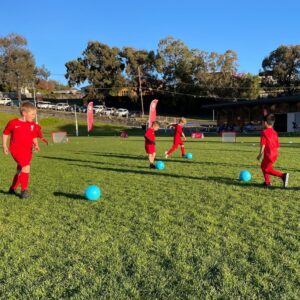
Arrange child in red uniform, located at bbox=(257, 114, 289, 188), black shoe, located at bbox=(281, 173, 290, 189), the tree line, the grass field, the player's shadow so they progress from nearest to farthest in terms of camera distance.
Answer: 1. the grass field
2. the player's shadow
3. black shoe, located at bbox=(281, 173, 290, 189)
4. child in red uniform, located at bbox=(257, 114, 289, 188)
5. the tree line

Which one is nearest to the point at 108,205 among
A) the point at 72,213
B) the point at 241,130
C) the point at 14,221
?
the point at 72,213

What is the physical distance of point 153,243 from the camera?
14.8 feet

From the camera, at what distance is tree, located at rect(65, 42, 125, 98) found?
7419 centimetres

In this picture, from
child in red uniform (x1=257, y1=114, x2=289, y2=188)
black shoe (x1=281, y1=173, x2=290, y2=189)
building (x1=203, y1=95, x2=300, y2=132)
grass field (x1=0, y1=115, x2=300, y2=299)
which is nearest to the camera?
grass field (x1=0, y1=115, x2=300, y2=299)

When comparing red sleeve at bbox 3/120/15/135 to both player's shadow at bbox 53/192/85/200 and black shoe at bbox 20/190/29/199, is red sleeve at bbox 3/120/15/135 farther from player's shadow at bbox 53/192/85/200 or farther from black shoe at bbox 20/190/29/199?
player's shadow at bbox 53/192/85/200

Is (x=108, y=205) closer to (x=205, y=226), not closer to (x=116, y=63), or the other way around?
(x=205, y=226)

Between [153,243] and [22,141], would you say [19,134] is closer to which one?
[22,141]

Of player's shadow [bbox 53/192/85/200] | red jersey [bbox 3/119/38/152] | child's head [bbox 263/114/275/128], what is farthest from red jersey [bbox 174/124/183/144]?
red jersey [bbox 3/119/38/152]

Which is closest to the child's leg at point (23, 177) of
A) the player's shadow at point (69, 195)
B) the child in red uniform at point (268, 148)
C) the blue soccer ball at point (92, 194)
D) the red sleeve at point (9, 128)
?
the player's shadow at point (69, 195)

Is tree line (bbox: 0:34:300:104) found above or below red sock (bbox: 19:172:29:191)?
above

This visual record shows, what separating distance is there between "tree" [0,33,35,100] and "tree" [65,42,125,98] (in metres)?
7.55

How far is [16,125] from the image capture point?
24.1 feet

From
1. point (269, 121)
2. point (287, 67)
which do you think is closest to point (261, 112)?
point (287, 67)

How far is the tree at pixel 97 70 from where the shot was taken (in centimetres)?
7419
